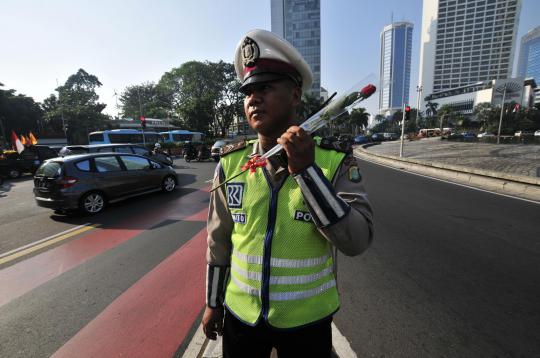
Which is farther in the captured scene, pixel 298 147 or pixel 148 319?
pixel 148 319

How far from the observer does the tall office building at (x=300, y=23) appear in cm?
7338

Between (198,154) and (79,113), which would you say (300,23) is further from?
(198,154)

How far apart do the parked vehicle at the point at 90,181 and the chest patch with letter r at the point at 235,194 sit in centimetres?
645

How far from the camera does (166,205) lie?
705cm

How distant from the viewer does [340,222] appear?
3.07 ft

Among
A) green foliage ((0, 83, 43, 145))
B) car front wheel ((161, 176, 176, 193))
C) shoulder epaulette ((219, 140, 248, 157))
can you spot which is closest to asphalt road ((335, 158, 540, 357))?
shoulder epaulette ((219, 140, 248, 157))

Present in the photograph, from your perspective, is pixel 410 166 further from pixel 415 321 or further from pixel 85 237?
pixel 85 237

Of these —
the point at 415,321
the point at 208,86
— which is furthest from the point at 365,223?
the point at 208,86

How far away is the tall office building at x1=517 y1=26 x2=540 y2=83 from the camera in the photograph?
114m

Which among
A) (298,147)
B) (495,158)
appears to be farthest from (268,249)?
(495,158)

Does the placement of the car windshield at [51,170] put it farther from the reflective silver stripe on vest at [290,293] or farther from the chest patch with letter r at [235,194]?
the reflective silver stripe on vest at [290,293]

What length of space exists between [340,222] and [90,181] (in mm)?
7212

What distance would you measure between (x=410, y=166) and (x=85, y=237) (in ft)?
47.5

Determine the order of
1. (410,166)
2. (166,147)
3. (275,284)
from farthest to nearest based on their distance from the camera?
(166,147), (410,166), (275,284)
